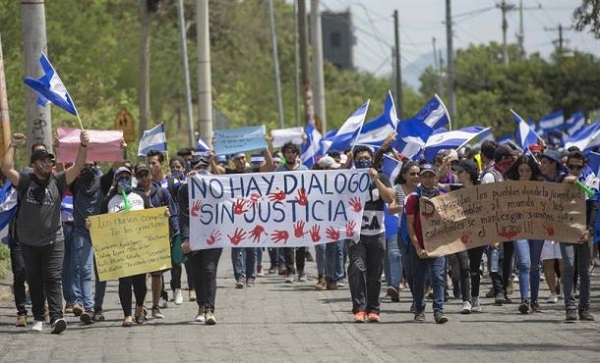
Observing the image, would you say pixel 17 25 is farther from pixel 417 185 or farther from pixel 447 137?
pixel 417 185

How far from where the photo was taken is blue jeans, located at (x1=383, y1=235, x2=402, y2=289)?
2023 cm

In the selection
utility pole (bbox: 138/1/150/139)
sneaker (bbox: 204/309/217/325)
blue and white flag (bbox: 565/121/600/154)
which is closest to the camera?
sneaker (bbox: 204/309/217/325)

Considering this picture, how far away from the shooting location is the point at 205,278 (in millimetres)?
17453

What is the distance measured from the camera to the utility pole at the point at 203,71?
38594mm

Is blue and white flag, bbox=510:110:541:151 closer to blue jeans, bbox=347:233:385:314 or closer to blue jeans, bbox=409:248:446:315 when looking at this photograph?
blue jeans, bbox=409:248:446:315

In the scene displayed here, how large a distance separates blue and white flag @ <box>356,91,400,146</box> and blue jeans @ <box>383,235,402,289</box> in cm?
423

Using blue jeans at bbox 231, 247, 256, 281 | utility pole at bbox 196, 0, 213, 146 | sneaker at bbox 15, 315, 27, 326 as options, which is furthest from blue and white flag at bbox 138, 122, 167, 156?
utility pole at bbox 196, 0, 213, 146

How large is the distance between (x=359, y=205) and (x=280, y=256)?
7291 mm

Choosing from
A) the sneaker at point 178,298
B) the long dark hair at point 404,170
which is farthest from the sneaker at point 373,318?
the sneaker at point 178,298

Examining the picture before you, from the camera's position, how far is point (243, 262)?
22969mm

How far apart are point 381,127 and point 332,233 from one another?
25.1 feet

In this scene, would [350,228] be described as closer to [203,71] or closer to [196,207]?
[196,207]

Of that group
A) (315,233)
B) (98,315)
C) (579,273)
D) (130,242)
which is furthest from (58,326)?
(579,273)

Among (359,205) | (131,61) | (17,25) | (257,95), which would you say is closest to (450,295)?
(359,205)
